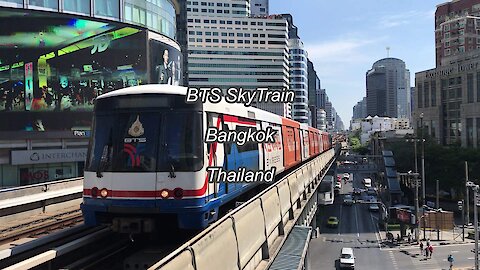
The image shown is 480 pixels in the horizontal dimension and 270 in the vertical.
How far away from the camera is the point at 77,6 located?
37.9m

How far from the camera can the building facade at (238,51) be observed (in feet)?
416

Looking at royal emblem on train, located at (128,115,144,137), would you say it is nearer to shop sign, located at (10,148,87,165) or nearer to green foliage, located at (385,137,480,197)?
shop sign, located at (10,148,87,165)

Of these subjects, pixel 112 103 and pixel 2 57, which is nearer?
pixel 112 103

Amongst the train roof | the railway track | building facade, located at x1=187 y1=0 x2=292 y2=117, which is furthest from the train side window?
building facade, located at x1=187 y1=0 x2=292 y2=117

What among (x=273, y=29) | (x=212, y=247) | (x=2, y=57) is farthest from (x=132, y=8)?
(x=273, y=29)

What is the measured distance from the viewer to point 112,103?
9352mm

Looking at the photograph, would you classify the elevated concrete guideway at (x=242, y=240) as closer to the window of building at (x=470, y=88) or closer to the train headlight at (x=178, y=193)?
the train headlight at (x=178, y=193)

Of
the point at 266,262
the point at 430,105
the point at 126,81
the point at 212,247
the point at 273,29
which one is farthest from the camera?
the point at 273,29

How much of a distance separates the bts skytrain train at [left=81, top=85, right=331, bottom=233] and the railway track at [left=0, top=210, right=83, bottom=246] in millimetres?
2563

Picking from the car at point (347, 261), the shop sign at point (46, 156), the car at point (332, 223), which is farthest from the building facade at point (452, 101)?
the shop sign at point (46, 156)

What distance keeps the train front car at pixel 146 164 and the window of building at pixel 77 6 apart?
31.8 m

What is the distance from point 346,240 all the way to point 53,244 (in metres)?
37.9

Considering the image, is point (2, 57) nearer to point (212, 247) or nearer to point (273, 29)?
point (212, 247)

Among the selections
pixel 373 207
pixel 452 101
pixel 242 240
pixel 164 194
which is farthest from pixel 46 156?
pixel 452 101
